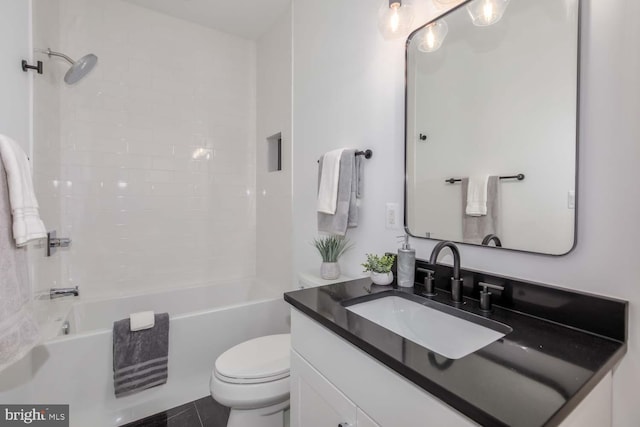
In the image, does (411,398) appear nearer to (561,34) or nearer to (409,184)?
(409,184)

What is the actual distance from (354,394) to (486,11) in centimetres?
132

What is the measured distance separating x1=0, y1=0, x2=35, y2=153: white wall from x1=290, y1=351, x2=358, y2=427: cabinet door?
1538mm

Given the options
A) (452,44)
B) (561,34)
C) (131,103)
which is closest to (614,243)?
(561,34)

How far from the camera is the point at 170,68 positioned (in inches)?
93.4

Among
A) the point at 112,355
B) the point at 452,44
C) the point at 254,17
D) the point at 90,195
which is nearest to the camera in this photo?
the point at 452,44

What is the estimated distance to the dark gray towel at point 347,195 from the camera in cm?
151

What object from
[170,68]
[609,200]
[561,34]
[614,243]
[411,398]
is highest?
[170,68]

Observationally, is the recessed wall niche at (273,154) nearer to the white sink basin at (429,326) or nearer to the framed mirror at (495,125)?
the framed mirror at (495,125)

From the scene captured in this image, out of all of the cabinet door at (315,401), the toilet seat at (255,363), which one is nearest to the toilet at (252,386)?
the toilet seat at (255,363)

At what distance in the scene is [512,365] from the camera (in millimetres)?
615

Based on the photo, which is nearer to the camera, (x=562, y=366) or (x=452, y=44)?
(x=562, y=366)

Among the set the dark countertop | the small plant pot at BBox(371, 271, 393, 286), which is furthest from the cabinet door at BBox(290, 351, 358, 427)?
the small plant pot at BBox(371, 271, 393, 286)

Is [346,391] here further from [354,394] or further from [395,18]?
[395,18]

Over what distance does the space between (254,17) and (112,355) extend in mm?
2554
